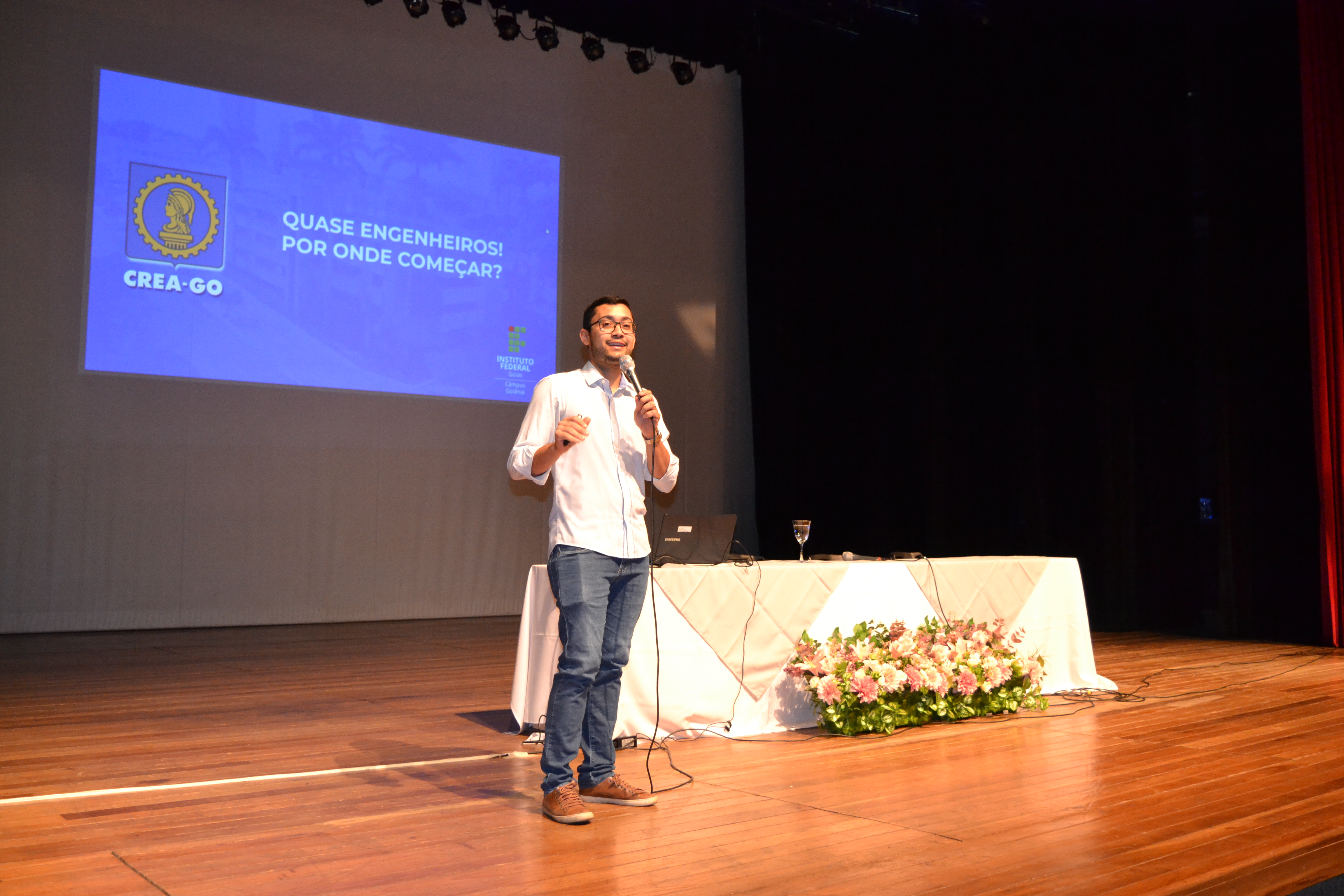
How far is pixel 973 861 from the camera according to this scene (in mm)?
2393

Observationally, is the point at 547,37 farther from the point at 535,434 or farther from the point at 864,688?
the point at 535,434

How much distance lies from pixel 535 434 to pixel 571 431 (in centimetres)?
26

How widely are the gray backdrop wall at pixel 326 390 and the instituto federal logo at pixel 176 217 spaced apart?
0.34 meters

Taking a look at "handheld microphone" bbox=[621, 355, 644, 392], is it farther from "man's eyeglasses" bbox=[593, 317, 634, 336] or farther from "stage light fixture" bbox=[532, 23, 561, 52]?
"stage light fixture" bbox=[532, 23, 561, 52]

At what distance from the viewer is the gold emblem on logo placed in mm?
7078

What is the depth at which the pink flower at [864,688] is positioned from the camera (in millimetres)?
3883

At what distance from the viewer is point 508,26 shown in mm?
8141

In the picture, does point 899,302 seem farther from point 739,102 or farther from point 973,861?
point 973,861

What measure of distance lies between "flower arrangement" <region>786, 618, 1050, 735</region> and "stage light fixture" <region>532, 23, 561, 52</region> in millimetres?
5871

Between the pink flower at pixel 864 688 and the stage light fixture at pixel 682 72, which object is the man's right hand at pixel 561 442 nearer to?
the pink flower at pixel 864 688

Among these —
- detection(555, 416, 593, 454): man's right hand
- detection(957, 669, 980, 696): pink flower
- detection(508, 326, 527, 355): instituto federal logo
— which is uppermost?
detection(508, 326, 527, 355): instituto federal logo

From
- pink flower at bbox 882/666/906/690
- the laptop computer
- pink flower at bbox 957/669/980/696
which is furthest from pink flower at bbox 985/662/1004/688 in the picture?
the laptop computer

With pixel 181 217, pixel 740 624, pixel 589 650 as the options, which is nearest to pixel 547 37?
pixel 181 217

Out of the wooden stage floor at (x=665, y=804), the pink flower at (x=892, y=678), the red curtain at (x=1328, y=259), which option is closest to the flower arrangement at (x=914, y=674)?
the pink flower at (x=892, y=678)
